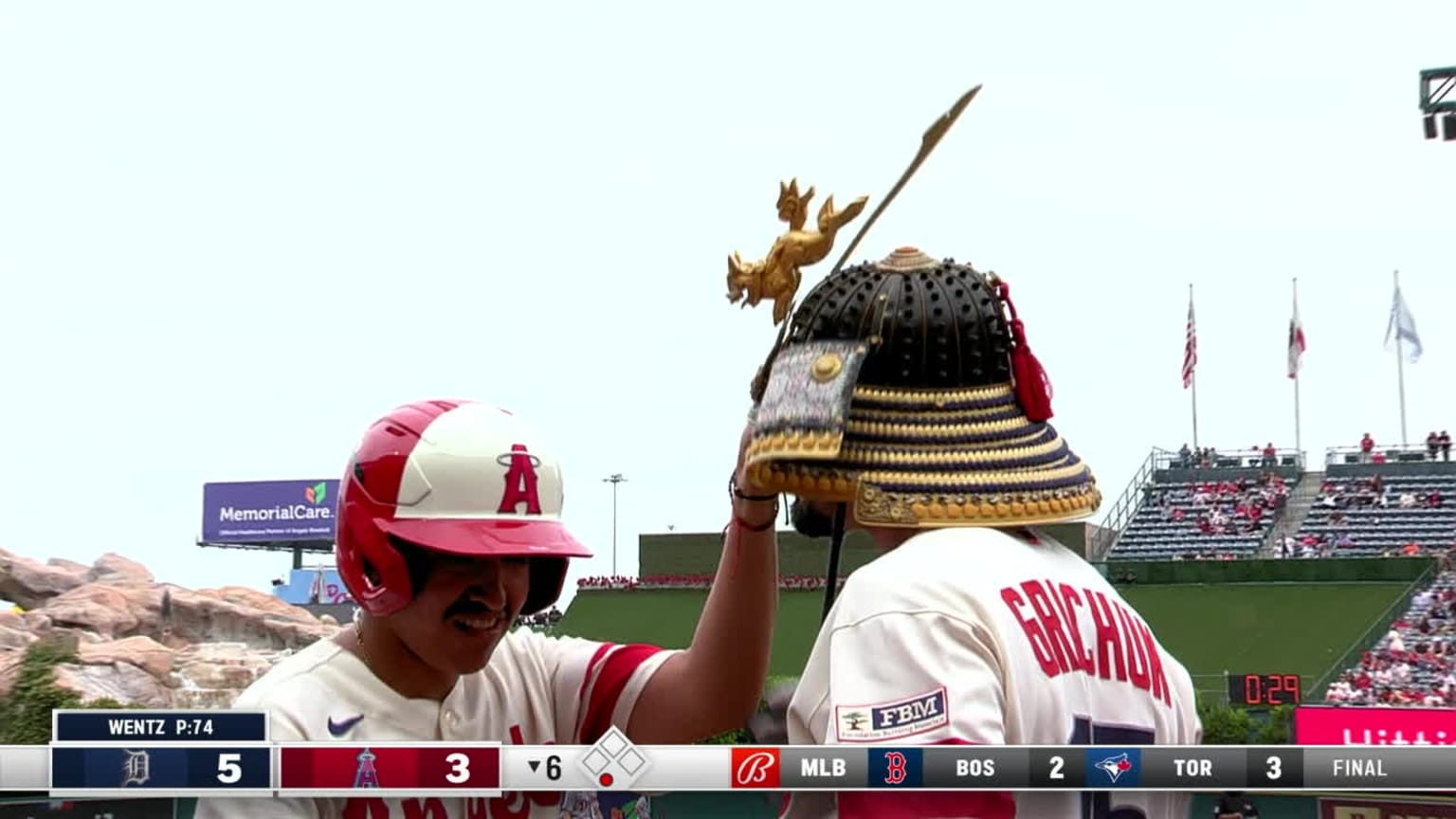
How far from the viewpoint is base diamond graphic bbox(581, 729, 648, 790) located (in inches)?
137

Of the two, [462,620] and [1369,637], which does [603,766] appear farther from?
[1369,637]

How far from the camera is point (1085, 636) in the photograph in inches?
118

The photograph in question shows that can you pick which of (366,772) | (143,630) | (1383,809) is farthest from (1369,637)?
(143,630)

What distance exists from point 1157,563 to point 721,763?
3077 centimetres

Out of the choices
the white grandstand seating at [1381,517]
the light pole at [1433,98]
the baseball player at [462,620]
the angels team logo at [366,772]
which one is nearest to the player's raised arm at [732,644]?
the baseball player at [462,620]

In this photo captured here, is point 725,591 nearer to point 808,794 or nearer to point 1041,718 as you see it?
point 808,794

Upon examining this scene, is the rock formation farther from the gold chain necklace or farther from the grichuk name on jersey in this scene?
the grichuk name on jersey

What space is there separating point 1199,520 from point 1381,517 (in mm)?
3737

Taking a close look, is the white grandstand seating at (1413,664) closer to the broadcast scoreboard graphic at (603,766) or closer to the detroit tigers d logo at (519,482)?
the broadcast scoreboard graphic at (603,766)

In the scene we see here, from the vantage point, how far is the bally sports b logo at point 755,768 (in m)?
3.33

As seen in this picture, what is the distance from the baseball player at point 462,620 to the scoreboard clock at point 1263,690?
74.6 feet

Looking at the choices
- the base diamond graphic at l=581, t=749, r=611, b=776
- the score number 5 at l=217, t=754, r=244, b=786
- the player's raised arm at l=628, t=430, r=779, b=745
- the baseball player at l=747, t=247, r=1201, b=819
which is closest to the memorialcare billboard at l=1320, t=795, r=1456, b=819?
the baseball player at l=747, t=247, r=1201, b=819

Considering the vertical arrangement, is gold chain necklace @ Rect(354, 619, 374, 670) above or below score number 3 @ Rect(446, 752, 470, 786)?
above

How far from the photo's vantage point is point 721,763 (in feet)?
12.0
